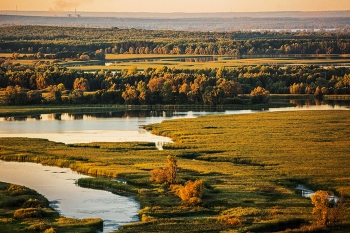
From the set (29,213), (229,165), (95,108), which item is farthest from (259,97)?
(29,213)

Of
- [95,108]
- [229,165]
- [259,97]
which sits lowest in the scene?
[229,165]

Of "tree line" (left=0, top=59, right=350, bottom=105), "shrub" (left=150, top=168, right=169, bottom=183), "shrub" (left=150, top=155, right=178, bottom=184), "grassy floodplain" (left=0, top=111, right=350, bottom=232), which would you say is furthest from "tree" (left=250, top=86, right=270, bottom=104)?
"shrub" (left=150, top=168, right=169, bottom=183)

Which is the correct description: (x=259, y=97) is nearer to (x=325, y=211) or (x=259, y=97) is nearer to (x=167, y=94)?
(x=167, y=94)

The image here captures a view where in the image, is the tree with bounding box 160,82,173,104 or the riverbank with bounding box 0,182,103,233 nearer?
the riverbank with bounding box 0,182,103,233

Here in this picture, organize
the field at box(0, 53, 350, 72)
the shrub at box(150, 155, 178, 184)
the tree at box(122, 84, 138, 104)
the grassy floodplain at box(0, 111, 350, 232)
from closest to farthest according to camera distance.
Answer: the grassy floodplain at box(0, 111, 350, 232) → the shrub at box(150, 155, 178, 184) → the tree at box(122, 84, 138, 104) → the field at box(0, 53, 350, 72)

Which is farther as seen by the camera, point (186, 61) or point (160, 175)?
point (186, 61)

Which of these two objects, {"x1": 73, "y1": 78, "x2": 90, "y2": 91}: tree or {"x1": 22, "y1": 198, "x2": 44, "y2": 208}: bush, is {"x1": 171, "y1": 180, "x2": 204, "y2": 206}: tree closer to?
{"x1": 22, "y1": 198, "x2": 44, "y2": 208}: bush

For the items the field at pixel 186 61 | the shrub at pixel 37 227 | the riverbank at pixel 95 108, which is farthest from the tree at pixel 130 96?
the shrub at pixel 37 227

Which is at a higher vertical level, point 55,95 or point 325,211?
point 55,95
